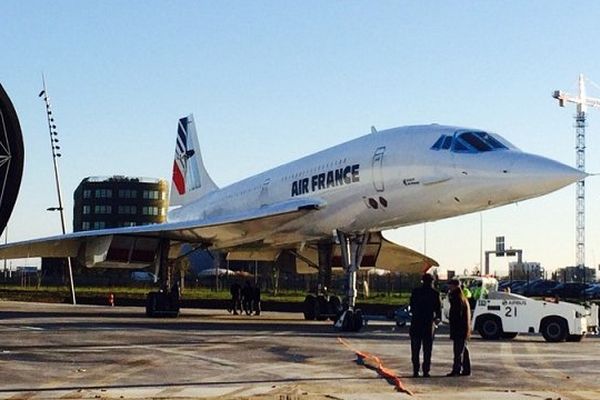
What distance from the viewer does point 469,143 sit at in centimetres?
1855

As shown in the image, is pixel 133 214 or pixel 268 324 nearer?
pixel 268 324

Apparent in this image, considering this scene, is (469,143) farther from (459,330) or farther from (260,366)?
(260,366)

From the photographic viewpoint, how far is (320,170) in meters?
22.2

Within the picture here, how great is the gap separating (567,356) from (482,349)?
5.58ft

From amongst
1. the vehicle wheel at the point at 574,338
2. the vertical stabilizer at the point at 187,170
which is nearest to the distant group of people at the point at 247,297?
the vertical stabilizer at the point at 187,170

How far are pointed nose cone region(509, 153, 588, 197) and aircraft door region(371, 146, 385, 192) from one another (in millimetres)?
3328

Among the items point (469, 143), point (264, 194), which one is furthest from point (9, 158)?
point (469, 143)

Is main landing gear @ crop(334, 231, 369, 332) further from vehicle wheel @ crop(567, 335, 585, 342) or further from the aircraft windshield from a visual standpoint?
vehicle wheel @ crop(567, 335, 585, 342)

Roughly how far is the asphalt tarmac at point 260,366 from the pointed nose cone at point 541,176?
9.44 feet

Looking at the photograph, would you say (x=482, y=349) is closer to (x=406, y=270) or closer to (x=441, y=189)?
(x=441, y=189)

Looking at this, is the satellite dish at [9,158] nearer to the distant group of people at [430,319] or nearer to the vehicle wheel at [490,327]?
the vehicle wheel at [490,327]

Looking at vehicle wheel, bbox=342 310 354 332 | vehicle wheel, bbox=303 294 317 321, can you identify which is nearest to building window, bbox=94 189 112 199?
vehicle wheel, bbox=303 294 317 321

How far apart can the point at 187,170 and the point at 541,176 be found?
19.9 metres

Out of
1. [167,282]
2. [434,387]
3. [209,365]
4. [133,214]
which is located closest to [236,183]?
[167,282]
